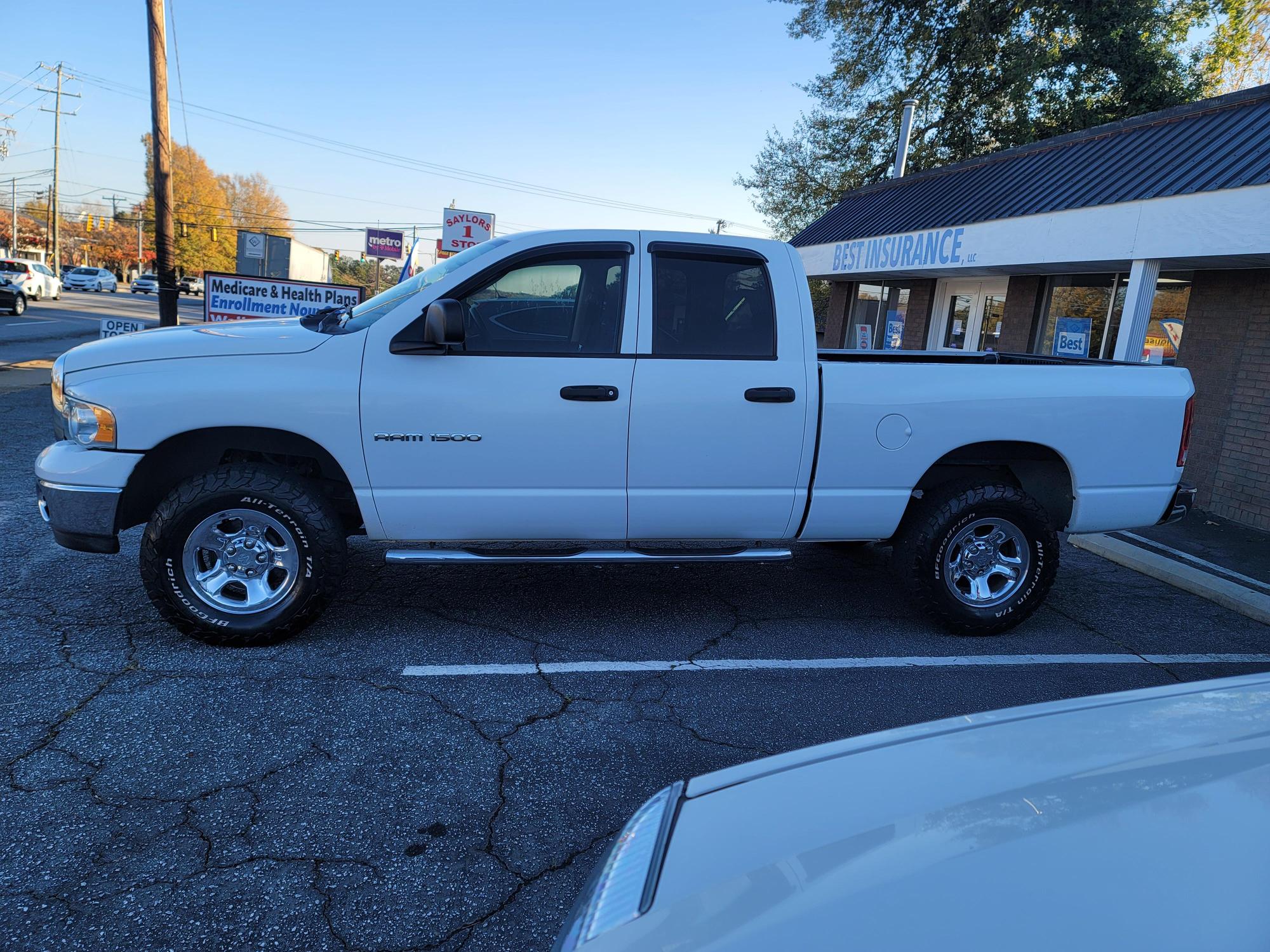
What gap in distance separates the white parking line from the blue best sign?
776cm

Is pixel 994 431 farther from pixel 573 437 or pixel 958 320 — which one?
pixel 958 320

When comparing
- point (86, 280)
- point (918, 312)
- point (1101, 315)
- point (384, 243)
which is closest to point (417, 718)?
point (1101, 315)

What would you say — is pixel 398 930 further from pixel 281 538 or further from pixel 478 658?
pixel 281 538

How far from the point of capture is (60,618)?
172 inches

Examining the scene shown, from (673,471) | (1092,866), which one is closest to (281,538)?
(673,471)

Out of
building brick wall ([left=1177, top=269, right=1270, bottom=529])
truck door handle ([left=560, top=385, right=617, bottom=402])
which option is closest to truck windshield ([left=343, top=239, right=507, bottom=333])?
truck door handle ([left=560, top=385, right=617, bottom=402])

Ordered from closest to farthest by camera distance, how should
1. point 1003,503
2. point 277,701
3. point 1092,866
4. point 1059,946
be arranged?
point 1059,946 < point 1092,866 < point 277,701 < point 1003,503

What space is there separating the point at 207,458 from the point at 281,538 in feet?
2.08

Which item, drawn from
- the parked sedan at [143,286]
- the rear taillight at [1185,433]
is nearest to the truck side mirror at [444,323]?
the rear taillight at [1185,433]

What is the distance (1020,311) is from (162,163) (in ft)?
44.9

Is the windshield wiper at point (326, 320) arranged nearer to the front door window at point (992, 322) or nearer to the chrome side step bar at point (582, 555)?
the chrome side step bar at point (582, 555)

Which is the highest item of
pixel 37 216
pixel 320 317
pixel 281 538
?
pixel 37 216

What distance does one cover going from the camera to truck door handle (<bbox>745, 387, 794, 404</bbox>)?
4359 millimetres

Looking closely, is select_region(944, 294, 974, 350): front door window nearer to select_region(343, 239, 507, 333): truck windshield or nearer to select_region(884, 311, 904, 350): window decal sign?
select_region(884, 311, 904, 350): window decal sign
